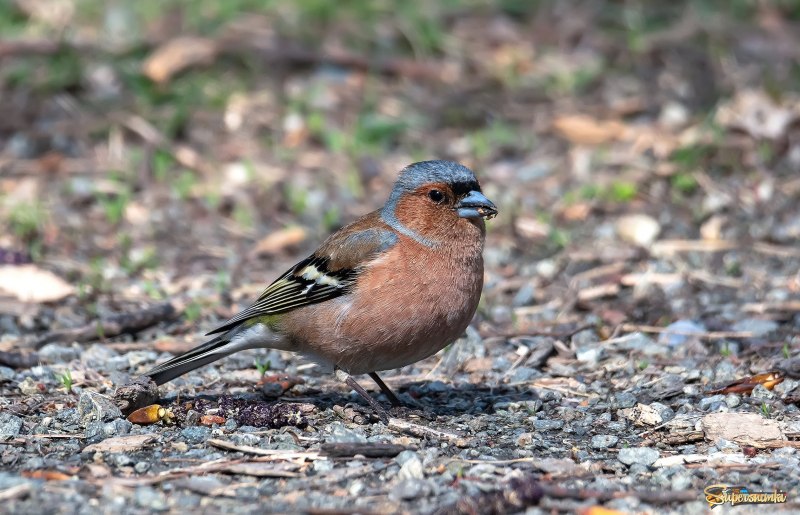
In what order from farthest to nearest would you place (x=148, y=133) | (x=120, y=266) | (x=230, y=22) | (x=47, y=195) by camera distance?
(x=230, y=22), (x=148, y=133), (x=47, y=195), (x=120, y=266)

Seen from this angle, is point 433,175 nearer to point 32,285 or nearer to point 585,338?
point 585,338

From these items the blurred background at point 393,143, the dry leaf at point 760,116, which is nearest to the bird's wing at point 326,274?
the blurred background at point 393,143

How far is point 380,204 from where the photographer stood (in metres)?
8.53

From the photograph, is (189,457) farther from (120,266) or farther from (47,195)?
(47,195)

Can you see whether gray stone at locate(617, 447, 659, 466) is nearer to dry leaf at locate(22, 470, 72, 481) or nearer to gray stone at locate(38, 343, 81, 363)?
dry leaf at locate(22, 470, 72, 481)

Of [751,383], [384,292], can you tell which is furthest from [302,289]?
[751,383]

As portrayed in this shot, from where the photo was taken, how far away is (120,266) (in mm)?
7578

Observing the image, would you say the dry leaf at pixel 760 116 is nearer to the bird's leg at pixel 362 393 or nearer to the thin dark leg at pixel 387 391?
the thin dark leg at pixel 387 391

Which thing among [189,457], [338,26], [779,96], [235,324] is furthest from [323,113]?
[189,457]

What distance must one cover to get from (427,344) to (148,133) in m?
4.56

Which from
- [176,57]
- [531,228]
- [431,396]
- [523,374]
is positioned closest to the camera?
[431,396]

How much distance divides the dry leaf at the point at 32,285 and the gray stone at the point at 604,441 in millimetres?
3529

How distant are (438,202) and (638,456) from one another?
1.60m

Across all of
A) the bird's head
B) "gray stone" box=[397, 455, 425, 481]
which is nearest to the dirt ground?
"gray stone" box=[397, 455, 425, 481]
